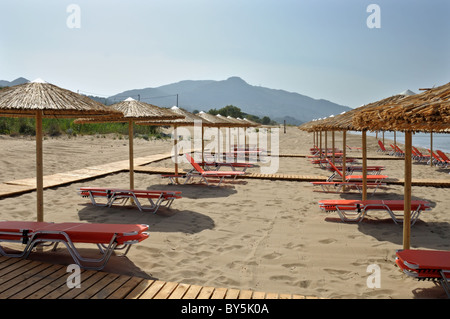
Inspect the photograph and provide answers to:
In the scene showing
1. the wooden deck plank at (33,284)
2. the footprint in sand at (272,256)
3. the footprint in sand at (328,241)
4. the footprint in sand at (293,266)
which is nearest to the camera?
the wooden deck plank at (33,284)

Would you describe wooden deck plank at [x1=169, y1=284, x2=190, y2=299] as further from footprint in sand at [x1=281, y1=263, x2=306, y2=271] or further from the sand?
footprint in sand at [x1=281, y1=263, x2=306, y2=271]

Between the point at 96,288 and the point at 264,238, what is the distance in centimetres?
237

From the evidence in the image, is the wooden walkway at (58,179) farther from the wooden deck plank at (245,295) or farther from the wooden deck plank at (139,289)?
the wooden deck plank at (245,295)

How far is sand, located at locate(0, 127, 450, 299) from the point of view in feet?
11.4

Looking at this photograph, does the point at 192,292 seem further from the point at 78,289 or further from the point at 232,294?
the point at 78,289

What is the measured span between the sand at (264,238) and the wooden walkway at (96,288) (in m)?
0.42

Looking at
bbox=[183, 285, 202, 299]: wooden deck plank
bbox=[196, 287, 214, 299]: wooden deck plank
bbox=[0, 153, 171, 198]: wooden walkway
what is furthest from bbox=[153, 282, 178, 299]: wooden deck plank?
bbox=[0, 153, 171, 198]: wooden walkway

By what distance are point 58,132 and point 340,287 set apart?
71.8ft

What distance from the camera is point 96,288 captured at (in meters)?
2.99

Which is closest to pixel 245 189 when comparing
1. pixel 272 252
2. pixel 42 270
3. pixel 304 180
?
pixel 304 180

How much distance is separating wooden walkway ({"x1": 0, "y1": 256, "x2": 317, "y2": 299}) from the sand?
0.42 m

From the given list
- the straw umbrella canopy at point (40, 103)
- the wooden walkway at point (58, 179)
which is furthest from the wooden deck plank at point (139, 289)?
the wooden walkway at point (58, 179)

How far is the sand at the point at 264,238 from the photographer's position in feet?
11.4
